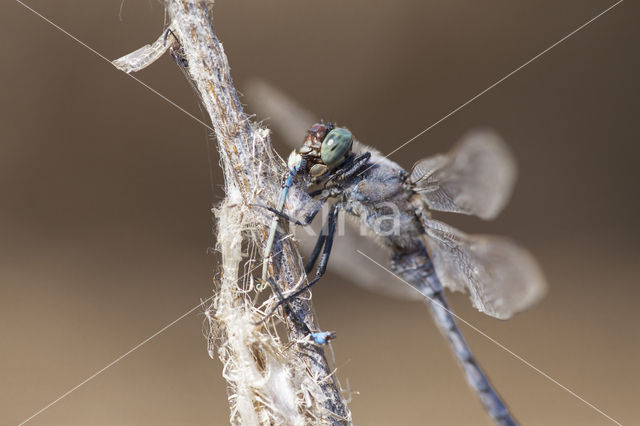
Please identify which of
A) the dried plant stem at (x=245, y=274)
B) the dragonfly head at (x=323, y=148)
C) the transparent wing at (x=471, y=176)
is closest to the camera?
the dried plant stem at (x=245, y=274)

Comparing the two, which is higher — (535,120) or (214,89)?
(535,120)

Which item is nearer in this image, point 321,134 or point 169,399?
point 321,134

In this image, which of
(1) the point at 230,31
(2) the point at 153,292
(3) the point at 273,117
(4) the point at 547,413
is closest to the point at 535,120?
(4) the point at 547,413

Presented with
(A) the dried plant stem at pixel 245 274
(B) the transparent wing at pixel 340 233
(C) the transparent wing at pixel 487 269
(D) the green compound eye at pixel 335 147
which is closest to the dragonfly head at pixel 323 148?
(D) the green compound eye at pixel 335 147

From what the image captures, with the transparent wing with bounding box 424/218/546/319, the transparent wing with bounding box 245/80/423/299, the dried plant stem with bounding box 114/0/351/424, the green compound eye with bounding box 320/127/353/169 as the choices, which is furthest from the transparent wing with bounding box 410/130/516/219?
the dried plant stem with bounding box 114/0/351/424

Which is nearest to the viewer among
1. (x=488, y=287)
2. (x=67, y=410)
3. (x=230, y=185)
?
(x=230, y=185)

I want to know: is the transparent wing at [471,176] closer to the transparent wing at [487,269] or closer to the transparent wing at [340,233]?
the transparent wing at [487,269]

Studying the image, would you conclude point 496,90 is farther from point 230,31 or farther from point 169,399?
point 169,399
